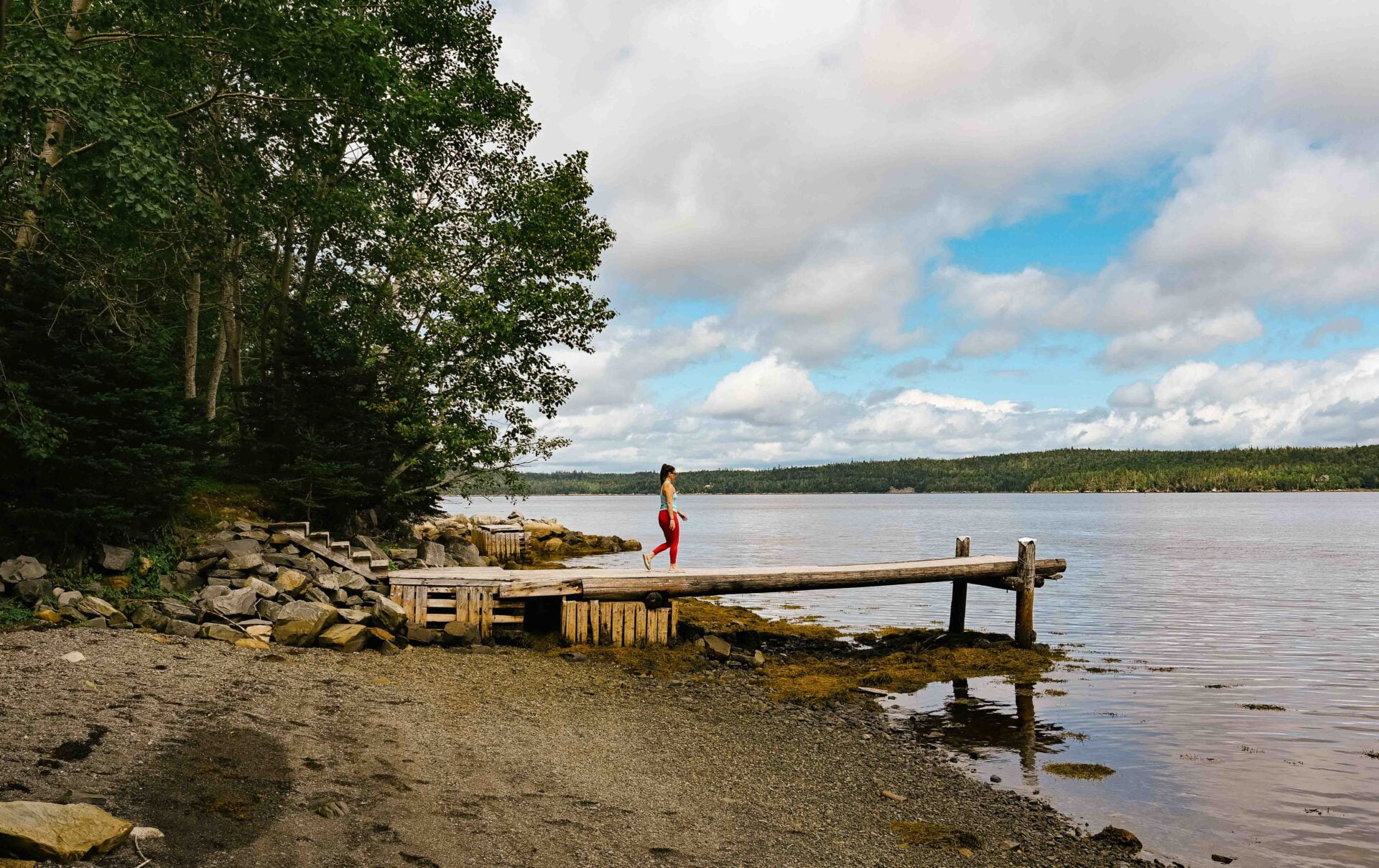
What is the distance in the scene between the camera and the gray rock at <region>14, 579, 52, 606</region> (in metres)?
11.4

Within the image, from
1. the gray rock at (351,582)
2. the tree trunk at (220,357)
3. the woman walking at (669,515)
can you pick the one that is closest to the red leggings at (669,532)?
the woman walking at (669,515)

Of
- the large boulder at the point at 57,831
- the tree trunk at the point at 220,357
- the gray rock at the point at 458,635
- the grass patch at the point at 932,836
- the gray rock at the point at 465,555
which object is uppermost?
the tree trunk at the point at 220,357

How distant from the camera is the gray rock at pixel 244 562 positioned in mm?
14000

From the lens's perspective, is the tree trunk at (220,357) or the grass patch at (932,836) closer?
the grass patch at (932,836)

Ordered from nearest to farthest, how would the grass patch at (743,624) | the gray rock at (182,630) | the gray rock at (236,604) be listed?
the gray rock at (182,630) < the gray rock at (236,604) < the grass patch at (743,624)

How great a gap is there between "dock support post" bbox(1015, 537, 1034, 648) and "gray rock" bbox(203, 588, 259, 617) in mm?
15010

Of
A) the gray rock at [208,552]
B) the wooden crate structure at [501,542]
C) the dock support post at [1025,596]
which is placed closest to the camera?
the gray rock at [208,552]

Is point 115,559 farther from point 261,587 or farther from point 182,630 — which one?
point 182,630

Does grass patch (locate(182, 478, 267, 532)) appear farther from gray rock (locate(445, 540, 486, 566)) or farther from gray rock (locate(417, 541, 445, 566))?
gray rock (locate(445, 540, 486, 566))

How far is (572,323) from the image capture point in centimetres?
2311

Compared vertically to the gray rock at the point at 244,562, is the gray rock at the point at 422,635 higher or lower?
lower

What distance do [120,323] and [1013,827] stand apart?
15.1 m

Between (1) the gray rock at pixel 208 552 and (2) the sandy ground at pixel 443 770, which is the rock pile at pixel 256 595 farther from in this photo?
(2) the sandy ground at pixel 443 770

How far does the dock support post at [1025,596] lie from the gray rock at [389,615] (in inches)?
504
